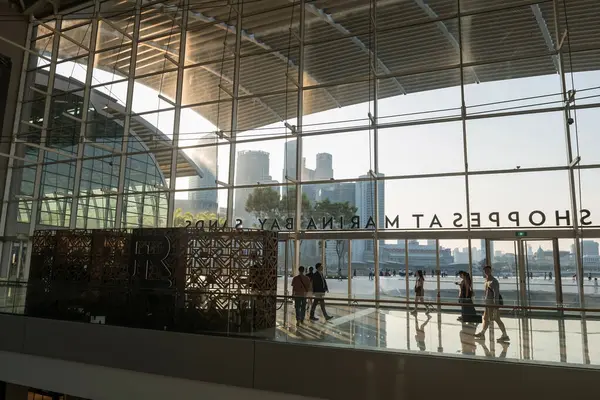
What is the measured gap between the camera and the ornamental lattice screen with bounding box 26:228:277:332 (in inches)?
279

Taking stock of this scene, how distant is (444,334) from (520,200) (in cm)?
621

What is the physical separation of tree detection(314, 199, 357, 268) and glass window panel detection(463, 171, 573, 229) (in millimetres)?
3080

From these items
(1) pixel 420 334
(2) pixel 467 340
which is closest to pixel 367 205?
(1) pixel 420 334

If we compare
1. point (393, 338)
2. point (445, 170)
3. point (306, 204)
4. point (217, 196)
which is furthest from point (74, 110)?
point (393, 338)

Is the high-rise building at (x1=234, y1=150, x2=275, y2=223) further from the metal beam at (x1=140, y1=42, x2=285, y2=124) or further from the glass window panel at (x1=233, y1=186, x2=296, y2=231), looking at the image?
the metal beam at (x1=140, y1=42, x2=285, y2=124)

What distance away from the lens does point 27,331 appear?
8.62 m

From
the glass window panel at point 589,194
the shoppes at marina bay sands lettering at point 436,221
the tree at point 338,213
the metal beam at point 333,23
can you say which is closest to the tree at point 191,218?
the shoppes at marina bay sands lettering at point 436,221

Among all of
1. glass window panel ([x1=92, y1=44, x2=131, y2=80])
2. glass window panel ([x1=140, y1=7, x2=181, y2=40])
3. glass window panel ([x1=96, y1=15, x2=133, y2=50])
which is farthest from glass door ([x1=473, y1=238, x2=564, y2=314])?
glass window panel ([x1=96, y1=15, x2=133, y2=50])

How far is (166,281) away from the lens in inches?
318

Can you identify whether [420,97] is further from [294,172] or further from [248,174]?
[248,174]

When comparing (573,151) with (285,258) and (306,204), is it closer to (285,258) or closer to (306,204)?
(306,204)

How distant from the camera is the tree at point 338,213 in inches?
480

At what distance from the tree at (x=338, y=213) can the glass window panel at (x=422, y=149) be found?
4.56ft

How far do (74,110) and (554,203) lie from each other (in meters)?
16.2
